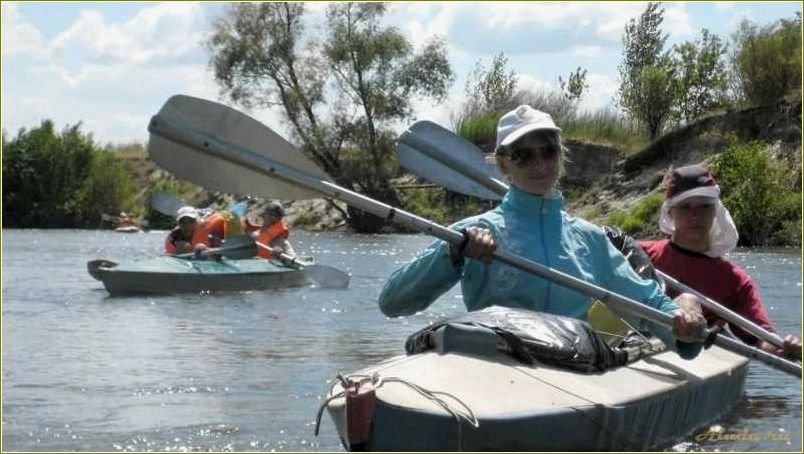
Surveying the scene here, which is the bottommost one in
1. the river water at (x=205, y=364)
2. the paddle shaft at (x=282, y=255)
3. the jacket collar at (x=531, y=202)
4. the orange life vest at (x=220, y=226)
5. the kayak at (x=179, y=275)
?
the river water at (x=205, y=364)

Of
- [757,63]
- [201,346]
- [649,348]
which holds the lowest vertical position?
[201,346]

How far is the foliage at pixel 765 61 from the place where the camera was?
18844 millimetres

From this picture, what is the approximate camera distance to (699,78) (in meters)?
14.3

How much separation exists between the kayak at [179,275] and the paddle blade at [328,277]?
19.3 inches

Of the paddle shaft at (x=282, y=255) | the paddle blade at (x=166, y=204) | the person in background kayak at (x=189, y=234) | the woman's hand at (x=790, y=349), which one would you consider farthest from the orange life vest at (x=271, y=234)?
the woman's hand at (x=790, y=349)

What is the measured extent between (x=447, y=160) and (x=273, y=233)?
36.1 ft

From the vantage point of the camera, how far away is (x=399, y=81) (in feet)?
109

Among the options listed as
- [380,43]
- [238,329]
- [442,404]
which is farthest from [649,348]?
[380,43]

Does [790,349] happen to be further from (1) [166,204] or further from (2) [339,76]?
(2) [339,76]

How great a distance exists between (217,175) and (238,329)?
23.3 feet

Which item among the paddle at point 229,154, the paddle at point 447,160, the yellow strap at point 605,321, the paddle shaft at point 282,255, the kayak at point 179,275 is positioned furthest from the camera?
the paddle shaft at point 282,255

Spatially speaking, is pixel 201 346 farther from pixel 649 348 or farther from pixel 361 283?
pixel 361 283

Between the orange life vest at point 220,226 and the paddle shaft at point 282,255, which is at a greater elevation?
the orange life vest at point 220,226

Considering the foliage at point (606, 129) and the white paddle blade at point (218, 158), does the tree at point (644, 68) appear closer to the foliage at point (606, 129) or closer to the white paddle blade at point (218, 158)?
the foliage at point (606, 129)
